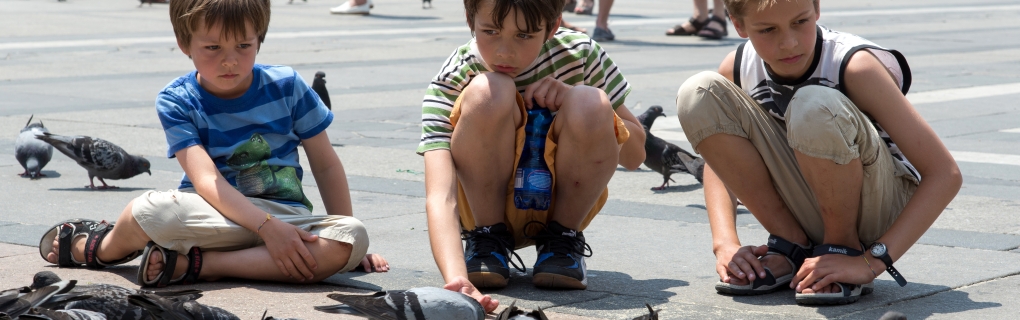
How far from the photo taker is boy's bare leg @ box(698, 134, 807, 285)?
3451 mm

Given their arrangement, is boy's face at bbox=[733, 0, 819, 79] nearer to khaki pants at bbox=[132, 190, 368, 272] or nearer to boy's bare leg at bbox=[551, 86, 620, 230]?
boy's bare leg at bbox=[551, 86, 620, 230]

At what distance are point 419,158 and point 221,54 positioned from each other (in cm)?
279

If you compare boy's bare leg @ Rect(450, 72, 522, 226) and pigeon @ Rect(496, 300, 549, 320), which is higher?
boy's bare leg @ Rect(450, 72, 522, 226)

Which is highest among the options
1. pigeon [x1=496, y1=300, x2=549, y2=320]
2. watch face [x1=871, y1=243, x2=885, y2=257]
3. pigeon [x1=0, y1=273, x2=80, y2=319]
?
pigeon [x1=0, y1=273, x2=80, y2=319]

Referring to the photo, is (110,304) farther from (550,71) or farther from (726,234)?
(726,234)

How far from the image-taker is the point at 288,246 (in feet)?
11.2

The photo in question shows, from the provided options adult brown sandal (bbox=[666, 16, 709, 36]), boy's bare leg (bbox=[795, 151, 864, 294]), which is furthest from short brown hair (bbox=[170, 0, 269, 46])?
adult brown sandal (bbox=[666, 16, 709, 36])

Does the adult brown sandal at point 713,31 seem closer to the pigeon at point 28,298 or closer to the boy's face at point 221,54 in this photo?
the boy's face at point 221,54

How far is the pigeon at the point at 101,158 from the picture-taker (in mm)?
5367

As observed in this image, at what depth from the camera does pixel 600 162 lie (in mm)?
3430

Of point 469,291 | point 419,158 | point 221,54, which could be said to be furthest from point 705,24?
point 469,291

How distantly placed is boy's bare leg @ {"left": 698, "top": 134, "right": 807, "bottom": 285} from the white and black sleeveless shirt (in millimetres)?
177

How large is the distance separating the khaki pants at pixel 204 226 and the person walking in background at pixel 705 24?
1145cm

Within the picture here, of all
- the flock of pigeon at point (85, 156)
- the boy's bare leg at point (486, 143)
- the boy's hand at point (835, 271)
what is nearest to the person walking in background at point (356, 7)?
the flock of pigeon at point (85, 156)
